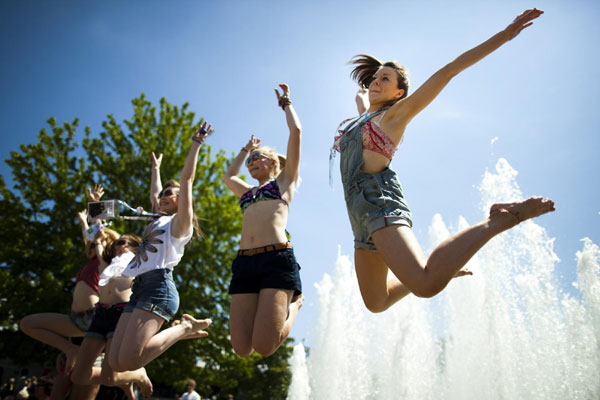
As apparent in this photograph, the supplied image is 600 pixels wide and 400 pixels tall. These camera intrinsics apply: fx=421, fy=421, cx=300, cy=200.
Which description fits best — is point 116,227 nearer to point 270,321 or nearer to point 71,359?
point 71,359

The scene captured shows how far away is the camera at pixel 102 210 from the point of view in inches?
203

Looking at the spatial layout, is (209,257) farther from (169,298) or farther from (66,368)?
(169,298)

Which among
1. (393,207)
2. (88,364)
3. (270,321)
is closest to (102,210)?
(88,364)

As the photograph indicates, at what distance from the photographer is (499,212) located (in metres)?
2.14

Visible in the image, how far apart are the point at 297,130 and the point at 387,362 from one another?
9.71m

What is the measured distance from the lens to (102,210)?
5.20 metres

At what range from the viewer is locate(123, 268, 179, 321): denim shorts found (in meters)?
3.54

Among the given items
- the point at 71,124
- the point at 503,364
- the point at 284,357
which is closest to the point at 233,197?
the point at 71,124

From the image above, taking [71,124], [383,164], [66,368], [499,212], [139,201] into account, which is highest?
[71,124]

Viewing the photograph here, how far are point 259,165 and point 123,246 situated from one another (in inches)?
82.9

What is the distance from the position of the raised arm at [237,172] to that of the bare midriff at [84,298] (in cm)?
239

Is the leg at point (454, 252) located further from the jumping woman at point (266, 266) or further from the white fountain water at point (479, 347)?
the white fountain water at point (479, 347)

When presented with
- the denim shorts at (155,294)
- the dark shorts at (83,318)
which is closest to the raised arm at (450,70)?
the denim shorts at (155,294)

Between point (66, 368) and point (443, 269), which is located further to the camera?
point (66, 368)
